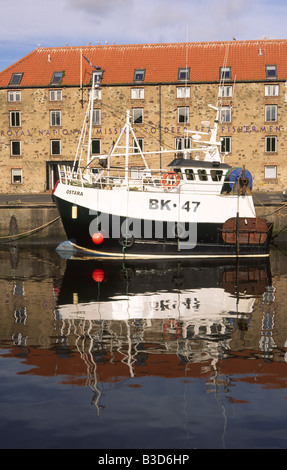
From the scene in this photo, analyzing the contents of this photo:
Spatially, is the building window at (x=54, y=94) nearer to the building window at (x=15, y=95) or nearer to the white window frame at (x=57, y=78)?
the white window frame at (x=57, y=78)

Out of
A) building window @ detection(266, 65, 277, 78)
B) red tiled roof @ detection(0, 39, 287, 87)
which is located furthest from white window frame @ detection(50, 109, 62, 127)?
building window @ detection(266, 65, 277, 78)

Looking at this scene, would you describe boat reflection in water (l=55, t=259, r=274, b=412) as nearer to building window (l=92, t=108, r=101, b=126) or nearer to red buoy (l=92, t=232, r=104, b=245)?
red buoy (l=92, t=232, r=104, b=245)

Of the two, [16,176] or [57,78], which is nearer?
[57,78]

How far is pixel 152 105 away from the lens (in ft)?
165

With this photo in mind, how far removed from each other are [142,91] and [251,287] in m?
34.6

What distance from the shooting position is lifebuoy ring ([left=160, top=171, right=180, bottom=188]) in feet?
87.2

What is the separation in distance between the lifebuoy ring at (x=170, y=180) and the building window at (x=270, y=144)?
2385 cm

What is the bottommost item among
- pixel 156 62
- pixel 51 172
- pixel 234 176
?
pixel 234 176

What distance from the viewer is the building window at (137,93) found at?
50375 mm

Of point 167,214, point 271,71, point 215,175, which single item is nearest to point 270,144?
point 271,71

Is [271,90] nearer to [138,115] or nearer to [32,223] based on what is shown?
[138,115]

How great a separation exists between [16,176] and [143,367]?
4450cm

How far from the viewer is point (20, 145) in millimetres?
51719

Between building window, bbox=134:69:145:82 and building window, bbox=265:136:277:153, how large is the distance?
42.7ft
